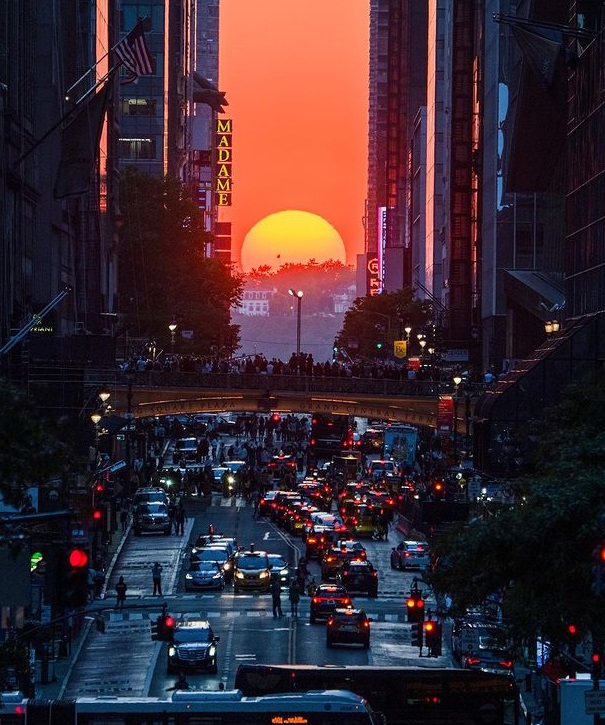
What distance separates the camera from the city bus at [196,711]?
31.9 metres

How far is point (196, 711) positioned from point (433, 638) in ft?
64.3

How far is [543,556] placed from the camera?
32.4 m

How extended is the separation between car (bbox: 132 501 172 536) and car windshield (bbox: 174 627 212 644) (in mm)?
33129

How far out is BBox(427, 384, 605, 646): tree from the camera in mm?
31844

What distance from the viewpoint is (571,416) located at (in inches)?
1804

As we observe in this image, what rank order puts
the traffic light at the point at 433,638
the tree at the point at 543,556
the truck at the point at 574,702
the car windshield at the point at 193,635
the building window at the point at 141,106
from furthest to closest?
1. the building window at the point at 141,106
2. the traffic light at the point at 433,638
3. the car windshield at the point at 193,635
4. the truck at the point at 574,702
5. the tree at the point at 543,556

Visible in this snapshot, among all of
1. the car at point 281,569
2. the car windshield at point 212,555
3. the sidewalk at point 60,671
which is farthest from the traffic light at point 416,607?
the car windshield at point 212,555

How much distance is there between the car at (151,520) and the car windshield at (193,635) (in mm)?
33129

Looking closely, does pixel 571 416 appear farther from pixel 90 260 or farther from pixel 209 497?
pixel 90 260

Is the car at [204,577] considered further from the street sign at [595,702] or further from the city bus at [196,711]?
the street sign at [595,702]

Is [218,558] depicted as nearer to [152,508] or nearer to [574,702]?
[152,508]

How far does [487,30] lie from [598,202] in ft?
191

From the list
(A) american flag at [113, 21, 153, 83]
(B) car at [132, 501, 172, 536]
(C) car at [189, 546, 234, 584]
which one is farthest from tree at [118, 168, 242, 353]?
(A) american flag at [113, 21, 153, 83]

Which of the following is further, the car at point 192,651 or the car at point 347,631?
the car at point 347,631
